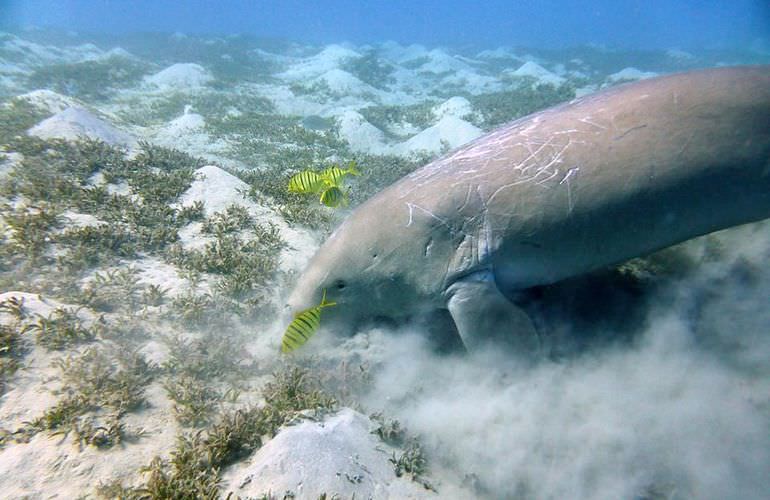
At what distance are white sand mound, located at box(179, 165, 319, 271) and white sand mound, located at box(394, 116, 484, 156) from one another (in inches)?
240

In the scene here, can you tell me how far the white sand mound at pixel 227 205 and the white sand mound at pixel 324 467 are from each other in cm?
249

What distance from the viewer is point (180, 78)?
2023 centimetres

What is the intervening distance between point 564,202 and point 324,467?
265 centimetres

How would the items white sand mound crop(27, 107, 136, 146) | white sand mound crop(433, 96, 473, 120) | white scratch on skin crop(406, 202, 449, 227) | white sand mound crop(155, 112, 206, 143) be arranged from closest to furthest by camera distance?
white scratch on skin crop(406, 202, 449, 227) → white sand mound crop(27, 107, 136, 146) → white sand mound crop(155, 112, 206, 143) → white sand mound crop(433, 96, 473, 120)

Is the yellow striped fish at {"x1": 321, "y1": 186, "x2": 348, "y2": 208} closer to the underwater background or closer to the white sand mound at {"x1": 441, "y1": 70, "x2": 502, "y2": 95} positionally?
the underwater background

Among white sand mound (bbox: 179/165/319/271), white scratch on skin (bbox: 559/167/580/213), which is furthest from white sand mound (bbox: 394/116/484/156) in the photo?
white scratch on skin (bbox: 559/167/580/213)

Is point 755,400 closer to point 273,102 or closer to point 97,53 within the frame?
point 273,102

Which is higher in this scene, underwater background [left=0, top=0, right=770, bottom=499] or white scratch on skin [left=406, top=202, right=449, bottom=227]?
white scratch on skin [left=406, top=202, right=449, bottom=227]

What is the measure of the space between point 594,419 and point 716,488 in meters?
0.79

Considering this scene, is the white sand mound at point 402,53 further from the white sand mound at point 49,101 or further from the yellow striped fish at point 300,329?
the yellow striped fish at point 300,329

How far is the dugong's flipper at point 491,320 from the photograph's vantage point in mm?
2975

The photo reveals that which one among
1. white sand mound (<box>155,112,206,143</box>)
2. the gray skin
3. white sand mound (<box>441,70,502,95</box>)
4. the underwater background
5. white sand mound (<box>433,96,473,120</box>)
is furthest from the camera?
white sand mound (<box>441,70,502,95</box>)

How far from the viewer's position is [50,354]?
3.21m

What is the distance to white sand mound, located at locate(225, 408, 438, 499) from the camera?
2.33 metres
